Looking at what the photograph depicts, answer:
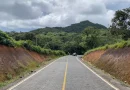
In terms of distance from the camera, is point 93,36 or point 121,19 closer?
point 121,19

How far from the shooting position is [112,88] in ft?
48.1

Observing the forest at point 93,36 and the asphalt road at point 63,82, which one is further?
the forest at point 93,36

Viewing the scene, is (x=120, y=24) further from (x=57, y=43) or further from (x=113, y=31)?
(x=57, y=43)

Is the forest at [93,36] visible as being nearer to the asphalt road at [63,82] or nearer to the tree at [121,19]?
the tree at [121,19]

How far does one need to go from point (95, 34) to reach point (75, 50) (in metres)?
27.6

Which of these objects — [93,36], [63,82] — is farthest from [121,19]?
[93,36]

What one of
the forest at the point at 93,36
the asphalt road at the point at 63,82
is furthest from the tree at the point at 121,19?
the asphalt road at the point at 63,82

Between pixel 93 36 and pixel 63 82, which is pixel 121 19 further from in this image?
pixel 93 36

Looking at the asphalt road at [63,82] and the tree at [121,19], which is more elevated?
the tree at [121,19]

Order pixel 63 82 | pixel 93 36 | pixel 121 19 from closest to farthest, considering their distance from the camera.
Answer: pixel 63 82 < pixel 121 19 < pixel 93 36

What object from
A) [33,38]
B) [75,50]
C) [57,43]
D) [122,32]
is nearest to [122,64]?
[122,32]

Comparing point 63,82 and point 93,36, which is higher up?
point 93,36

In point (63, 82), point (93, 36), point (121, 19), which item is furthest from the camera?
point (93, 36)

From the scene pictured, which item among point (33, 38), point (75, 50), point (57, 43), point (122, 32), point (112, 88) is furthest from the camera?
point (57, 43)
